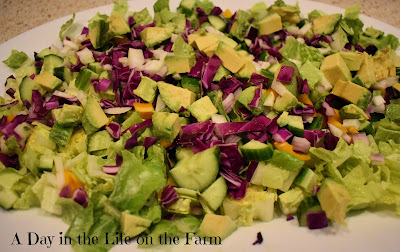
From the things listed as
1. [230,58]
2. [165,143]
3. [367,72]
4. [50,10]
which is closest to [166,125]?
[165,143]

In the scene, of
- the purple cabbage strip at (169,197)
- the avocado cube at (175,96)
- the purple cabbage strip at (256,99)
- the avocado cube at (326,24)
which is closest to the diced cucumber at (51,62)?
the avocado cube at (175,96)

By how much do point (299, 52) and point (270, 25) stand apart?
0.89ft

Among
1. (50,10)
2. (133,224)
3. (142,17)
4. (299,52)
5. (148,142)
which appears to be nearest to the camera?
(133,224)

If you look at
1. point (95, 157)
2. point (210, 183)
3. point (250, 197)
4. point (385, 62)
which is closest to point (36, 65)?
point (95, 157)

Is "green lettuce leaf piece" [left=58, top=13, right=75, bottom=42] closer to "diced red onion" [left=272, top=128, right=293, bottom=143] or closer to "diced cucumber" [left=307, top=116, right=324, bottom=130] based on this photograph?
"diced red onion" [left=272, top=128, right=293, bottom=143]

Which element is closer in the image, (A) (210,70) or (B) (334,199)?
(B) (334,199)

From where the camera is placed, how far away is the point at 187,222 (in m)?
1.43

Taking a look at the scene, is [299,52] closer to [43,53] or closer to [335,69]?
[335,69]

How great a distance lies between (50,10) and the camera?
126 inches

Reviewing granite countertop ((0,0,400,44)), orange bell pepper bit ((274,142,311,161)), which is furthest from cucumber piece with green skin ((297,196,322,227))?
granite countertop ((0,0,400,44))

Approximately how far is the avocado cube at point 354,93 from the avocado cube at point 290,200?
0.60 meters

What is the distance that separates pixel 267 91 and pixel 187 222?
2.53ft

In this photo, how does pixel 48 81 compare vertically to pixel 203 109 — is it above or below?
above

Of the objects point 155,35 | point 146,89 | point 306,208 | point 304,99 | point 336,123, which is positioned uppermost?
point 155,35
